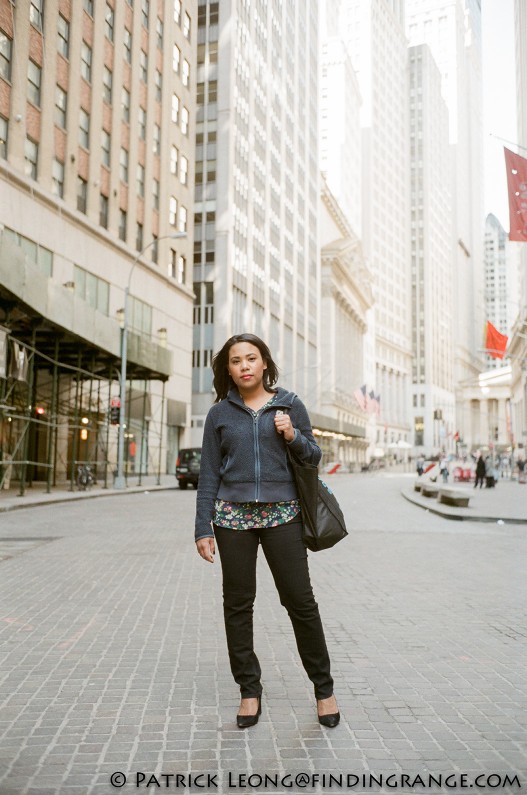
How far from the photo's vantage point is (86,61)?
34.5 meters

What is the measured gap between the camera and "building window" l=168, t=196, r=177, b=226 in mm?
43906

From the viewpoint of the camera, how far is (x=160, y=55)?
4309 cm

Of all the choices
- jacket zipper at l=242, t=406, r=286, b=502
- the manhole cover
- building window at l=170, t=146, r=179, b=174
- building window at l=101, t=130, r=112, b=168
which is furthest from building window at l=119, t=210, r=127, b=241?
jacket zipper at l=242, t=406, r=286, b=502

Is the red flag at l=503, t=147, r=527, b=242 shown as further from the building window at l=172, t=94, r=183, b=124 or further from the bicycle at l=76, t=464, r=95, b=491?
the building window at l=172, t=94, r=183, b=124

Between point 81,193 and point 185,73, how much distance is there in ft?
58.0

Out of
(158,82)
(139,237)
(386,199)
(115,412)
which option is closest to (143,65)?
(158,82)

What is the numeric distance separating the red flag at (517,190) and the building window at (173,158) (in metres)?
27.8

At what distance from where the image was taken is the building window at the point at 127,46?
3862 centimetres

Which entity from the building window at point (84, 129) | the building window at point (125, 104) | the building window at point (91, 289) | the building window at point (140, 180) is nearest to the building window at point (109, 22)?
the building window at point (125, 104)

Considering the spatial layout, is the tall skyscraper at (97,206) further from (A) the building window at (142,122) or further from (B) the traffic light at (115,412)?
(B) the traffic light at (115,412)

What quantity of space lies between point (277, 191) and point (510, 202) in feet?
171

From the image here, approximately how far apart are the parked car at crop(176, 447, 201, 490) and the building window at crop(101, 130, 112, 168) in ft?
50.2

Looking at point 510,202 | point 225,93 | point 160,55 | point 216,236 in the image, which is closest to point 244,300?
point 216,236

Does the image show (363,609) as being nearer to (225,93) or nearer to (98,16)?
(98,16)
